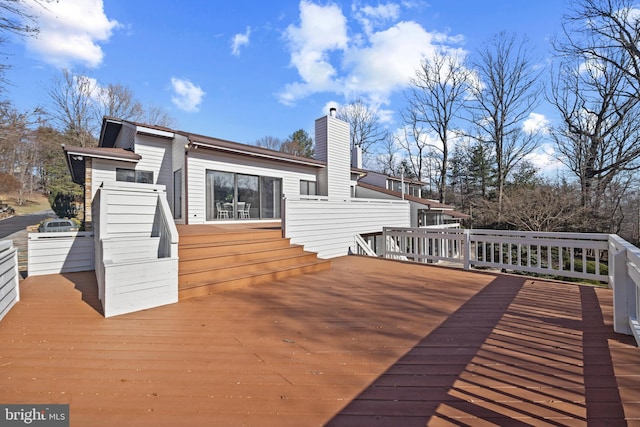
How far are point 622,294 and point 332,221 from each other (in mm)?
6026

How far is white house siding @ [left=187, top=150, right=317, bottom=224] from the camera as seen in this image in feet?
27.9

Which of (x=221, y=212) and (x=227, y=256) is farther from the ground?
(x=221, y=212)

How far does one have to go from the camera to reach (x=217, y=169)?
8992mm

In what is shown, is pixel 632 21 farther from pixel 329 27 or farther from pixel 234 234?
pixel 234 234

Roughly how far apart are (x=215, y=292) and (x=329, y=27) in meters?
12.6

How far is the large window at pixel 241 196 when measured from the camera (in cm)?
897

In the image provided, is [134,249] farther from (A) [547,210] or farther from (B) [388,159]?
(B) [388,159]

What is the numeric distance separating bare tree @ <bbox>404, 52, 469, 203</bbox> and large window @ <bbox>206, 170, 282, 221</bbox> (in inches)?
638

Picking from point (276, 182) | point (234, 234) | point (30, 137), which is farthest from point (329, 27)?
point (30, 137)

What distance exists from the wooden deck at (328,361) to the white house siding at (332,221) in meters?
3.01

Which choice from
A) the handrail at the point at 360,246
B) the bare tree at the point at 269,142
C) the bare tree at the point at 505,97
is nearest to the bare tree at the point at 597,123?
the bare tree at the point at 505,97

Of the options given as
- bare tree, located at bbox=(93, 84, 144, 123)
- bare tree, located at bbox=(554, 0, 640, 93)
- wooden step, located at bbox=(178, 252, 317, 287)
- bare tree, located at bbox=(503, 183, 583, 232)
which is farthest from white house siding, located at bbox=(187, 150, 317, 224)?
bare tree, located at bbox=(93, 84, 144, 123)

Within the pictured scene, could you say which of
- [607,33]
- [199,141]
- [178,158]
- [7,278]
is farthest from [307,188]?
[607,33]

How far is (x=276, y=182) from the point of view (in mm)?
10680
